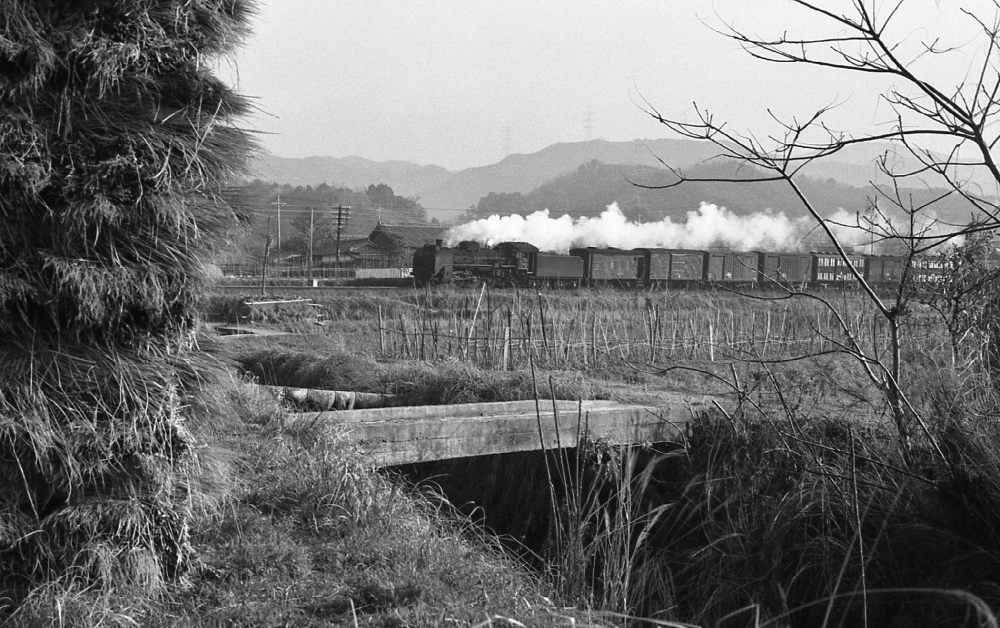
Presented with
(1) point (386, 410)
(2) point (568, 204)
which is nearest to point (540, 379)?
(1) point (386, 410)

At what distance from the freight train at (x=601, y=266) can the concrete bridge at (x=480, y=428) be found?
25764mm

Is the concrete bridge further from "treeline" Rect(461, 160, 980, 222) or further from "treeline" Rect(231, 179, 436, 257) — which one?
"treeline" Rect(461, 160, 980, 222)

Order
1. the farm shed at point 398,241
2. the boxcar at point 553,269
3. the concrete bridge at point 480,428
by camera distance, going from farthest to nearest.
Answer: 1. the farm shed at point 398,241
2. the boxcar at point 553,269
3. the concrete bridge at point 480,428

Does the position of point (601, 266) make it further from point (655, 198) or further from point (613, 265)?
point (655, 198)

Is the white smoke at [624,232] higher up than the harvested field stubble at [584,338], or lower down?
higher up

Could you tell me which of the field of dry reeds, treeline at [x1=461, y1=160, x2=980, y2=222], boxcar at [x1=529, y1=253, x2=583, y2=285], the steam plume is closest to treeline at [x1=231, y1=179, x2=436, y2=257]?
treeline at [x1=461, y1=160, x2=980, y2=222]

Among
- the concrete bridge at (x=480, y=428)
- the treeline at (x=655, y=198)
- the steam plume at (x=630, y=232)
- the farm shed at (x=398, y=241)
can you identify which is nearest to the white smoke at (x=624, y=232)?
the steam plume at (x=630, y=232)

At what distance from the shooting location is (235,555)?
4355 millimetres

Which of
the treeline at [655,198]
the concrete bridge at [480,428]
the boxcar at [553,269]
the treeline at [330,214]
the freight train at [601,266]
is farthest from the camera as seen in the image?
the treeline at [655,198]

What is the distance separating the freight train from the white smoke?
6.22 meters

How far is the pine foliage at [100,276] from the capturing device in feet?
11.6

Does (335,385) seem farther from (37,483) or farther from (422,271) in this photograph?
(422,271)

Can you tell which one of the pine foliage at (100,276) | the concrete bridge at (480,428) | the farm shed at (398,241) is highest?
the farm shed at (398,241)

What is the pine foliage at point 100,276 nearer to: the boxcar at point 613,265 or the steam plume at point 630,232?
the boxcar at point 613,265
